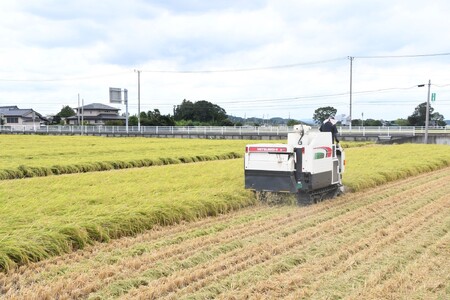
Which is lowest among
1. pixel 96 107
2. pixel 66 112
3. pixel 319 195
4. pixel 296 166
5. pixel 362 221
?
pixel 362 221

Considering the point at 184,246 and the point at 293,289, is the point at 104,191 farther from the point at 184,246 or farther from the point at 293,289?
the point at 293,289

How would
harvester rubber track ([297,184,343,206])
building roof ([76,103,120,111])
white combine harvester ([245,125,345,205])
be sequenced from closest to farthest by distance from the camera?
1. white combine harvester ([245,125,345,205])
2. harvester rubber track ([297,184,343,206])
3. building roof ([76,103,120,111])

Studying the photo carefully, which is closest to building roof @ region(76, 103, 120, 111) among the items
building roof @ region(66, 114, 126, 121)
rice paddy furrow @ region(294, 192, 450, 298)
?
building roof @ region(66, 114, 126, 121)

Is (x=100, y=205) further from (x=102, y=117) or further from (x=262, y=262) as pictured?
(x=102, y=117)

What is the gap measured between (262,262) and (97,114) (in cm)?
9236

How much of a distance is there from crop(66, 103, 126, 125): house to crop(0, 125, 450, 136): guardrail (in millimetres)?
27836

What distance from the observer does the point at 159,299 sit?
12.9 ft

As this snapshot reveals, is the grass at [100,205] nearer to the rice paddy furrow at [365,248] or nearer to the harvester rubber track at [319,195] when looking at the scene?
the harvester rubber track at [319,195]

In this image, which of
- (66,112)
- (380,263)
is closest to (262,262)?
(380,263)

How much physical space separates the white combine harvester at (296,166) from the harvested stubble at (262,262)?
981mm

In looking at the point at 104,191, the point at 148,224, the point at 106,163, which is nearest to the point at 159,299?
the point at 148,224

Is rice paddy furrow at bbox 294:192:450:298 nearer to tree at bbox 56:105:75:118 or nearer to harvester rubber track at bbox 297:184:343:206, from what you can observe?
harvester rubber track at bbox 297:184:343:206

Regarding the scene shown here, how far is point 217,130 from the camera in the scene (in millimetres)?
46938

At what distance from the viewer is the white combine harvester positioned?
8.27m
